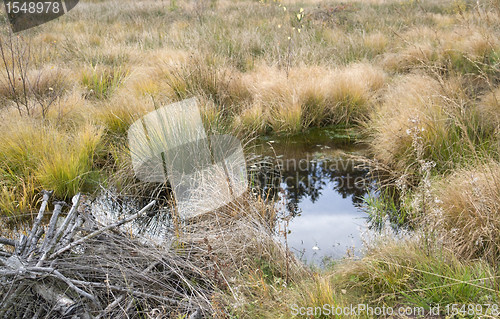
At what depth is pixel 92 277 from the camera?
82.7 inches

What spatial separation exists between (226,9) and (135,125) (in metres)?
10.9

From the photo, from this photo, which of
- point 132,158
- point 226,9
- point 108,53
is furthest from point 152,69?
point 226,9

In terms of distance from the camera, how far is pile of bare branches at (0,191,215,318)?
5.82 ft

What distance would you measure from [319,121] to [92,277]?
3.96 m

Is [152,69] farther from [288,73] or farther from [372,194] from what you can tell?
[372,194]

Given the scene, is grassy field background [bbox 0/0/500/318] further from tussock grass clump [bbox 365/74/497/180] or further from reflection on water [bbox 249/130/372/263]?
reflection on water [bbox 249/130/372/263]

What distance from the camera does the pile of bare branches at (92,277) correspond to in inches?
69.9

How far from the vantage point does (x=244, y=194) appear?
3.11 metres

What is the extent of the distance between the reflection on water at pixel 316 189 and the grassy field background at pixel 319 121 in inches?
9.6

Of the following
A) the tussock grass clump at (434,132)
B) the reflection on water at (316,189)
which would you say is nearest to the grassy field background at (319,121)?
the tussock grass clump at (434,132)

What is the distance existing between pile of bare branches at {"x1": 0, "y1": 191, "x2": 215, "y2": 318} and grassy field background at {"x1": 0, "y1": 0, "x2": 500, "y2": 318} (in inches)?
12.3

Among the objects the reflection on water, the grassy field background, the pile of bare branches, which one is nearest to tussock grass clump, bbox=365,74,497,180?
the grassy field background

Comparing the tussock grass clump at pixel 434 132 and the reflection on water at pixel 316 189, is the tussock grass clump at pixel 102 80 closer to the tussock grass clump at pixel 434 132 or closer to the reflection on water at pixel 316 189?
the reflection on water at pixel 316 189

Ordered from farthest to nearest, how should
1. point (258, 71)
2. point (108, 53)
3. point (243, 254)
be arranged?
point (108, 53) → point (258, 71) → point (243, 254)
